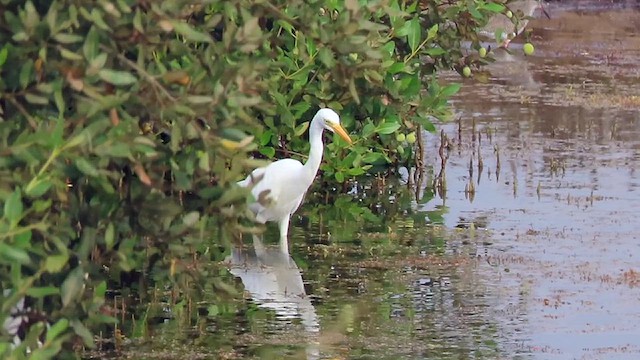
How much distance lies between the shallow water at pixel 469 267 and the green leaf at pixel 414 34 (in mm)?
1157

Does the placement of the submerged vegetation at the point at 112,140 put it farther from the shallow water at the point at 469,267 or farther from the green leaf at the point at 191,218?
the shallow water at the point at 469,267

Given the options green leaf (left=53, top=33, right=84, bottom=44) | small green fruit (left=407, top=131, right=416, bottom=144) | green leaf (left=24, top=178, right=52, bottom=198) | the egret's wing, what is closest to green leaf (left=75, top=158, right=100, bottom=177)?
green leaf (left=24, top=178, right=52, bottom=198)

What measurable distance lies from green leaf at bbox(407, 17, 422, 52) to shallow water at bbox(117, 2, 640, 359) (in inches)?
45.6

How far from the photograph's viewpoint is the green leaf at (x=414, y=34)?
10734 mm

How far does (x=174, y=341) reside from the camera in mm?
7148

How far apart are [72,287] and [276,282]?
4.36m

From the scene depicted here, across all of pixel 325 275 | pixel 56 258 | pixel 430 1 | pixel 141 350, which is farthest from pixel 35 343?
pixel 430 1

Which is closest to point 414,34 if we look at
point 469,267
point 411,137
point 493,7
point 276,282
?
point 493,7

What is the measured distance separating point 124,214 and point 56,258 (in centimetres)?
73

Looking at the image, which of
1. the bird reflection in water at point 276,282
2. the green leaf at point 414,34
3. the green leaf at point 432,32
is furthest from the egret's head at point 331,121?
the green leaf at point 432,32

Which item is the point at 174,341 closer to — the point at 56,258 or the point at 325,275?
the point at 325,275

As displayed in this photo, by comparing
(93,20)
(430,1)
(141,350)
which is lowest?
(141,350)

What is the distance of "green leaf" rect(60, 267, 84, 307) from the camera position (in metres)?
4.20

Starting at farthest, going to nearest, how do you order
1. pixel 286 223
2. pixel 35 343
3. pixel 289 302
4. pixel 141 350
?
pixel 286 223, pixel 289 302, pixel 141 350, pixel 35 343
